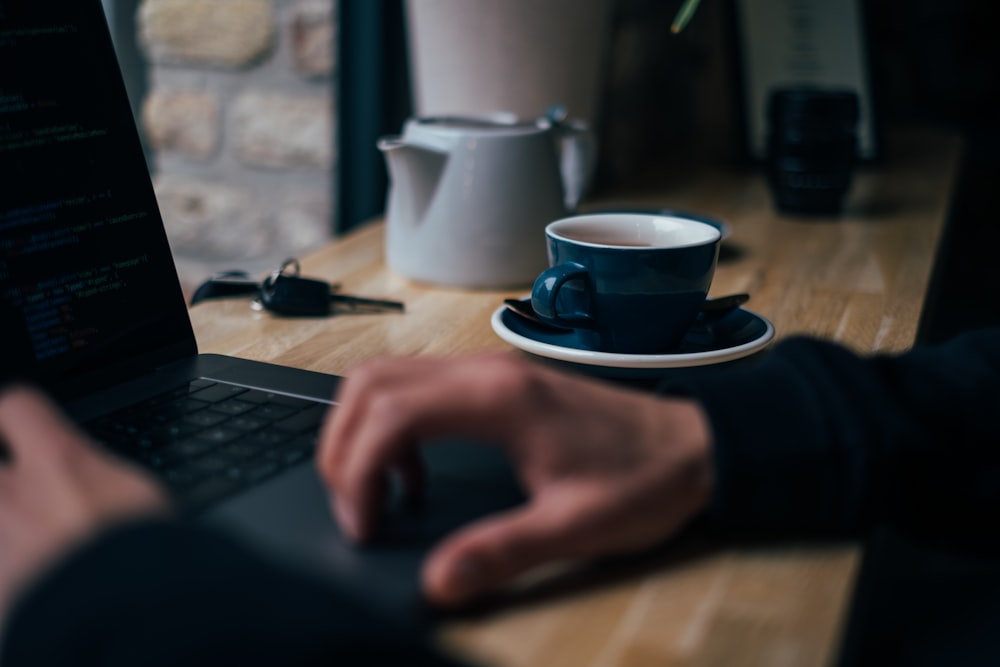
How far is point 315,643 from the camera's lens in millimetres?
294

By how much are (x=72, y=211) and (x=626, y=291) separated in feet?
1.19

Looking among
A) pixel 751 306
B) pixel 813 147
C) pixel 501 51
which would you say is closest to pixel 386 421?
pixel 751 306

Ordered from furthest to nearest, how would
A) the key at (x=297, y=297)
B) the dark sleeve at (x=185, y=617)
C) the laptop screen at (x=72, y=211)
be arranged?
the key at (x=297, y=297) < the laptop screen at (x=72, y=211) < the dark sleeve at (x=185, y=617)

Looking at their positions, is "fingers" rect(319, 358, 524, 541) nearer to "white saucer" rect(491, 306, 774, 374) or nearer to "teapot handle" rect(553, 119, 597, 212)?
"white saucer" rect(491, 306, 774, 374)

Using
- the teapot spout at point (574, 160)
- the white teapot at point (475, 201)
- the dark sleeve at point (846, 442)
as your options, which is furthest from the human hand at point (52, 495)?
the teapot spout at point (574, 160)

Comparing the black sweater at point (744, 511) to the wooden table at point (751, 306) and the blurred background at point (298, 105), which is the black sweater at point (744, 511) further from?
the blurred background at point (298, 105)

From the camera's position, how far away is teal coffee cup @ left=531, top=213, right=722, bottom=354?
2.11 feet

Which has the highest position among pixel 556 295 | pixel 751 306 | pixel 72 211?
pixel 72 211

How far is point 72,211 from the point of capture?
0.60 metres

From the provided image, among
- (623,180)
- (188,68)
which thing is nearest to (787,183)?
(623,180)

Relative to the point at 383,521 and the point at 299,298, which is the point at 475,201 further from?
the point at 383,521

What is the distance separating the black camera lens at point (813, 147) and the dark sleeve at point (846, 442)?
711 millimetres

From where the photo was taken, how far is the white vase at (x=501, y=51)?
110cm

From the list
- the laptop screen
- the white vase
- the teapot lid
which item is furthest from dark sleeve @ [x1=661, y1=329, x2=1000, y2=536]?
the white vase
